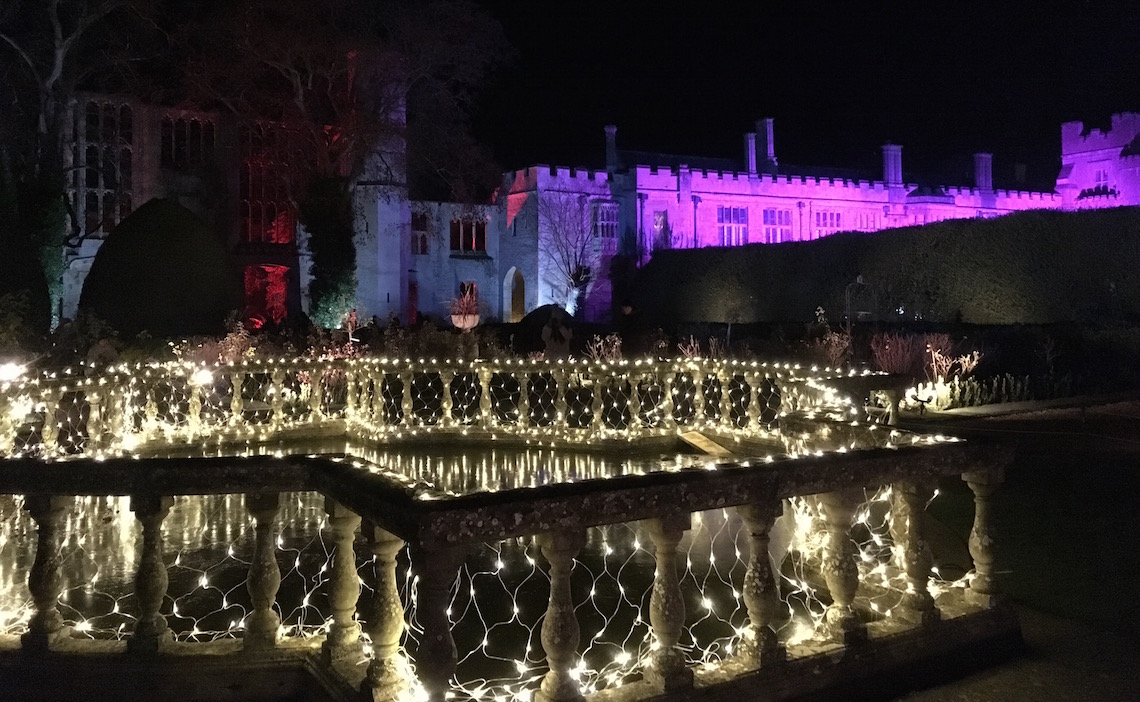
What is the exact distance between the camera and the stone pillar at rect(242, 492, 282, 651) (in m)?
3.43

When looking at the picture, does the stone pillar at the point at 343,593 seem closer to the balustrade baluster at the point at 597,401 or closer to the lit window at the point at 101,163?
the balustrade baluster at the point at 597,401

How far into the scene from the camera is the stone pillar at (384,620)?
9.43 feet

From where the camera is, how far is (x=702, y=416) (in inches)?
417

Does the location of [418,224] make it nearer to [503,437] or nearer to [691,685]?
[503,437]

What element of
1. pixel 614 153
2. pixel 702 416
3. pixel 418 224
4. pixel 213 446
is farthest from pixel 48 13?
pixel 614 153

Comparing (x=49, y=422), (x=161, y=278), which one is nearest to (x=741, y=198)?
(x=161, y=278)

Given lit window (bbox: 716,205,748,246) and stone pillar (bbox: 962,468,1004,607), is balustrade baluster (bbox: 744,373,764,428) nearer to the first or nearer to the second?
stone pillar (bbox: 962,468,1004,607)

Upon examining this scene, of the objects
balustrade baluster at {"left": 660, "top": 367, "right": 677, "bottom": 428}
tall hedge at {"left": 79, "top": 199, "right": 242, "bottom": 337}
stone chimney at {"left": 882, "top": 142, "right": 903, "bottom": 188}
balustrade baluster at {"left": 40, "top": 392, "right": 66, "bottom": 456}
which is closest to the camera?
balustrade baluster at {"left": 40, "top": 392, "right": 66, "bottom": 456}

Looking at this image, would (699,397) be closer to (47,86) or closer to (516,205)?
(47,86)

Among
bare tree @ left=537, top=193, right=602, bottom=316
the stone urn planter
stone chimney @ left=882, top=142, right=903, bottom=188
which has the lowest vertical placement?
the stone urn planter

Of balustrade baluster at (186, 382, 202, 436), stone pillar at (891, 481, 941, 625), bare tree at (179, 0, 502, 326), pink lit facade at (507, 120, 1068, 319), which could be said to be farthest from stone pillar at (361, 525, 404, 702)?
pink lit facade at (507, 120, 1068, 319)

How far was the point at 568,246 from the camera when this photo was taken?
1492 inches

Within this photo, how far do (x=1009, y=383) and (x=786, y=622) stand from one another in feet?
41.8

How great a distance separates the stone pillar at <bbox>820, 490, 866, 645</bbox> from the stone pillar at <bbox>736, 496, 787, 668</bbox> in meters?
0.32
